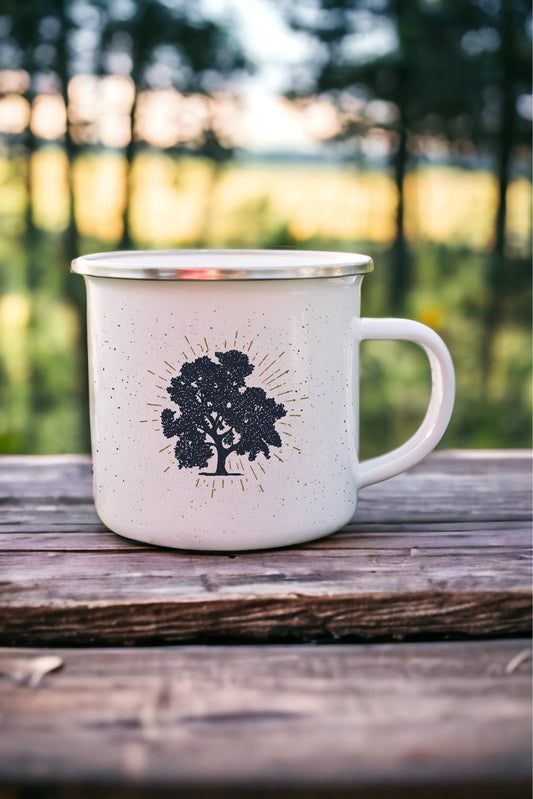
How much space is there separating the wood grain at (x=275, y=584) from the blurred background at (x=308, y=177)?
1743 millimetres

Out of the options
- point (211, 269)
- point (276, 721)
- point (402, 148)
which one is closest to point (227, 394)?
point (211, 269)

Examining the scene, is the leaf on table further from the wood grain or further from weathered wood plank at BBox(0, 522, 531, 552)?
weathered wood plank at BBox(0, 522, 531, 552)

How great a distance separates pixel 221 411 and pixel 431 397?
Answer: 10.9 inches

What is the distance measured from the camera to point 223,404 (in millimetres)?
880

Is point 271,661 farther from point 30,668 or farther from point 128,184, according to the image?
point 128,184

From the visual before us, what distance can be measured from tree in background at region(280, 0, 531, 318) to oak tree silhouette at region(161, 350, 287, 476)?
6.44 ft

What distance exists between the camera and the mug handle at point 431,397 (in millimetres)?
967

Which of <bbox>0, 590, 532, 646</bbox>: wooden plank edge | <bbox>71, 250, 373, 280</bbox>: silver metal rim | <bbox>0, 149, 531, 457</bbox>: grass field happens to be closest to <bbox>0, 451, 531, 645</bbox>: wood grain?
<bbox>0, 590, 532, 646</bbox>: wooden plank edge

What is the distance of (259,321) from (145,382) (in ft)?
0.47

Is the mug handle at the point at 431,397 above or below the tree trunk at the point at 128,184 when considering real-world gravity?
below

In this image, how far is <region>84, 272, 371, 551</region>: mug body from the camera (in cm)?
88

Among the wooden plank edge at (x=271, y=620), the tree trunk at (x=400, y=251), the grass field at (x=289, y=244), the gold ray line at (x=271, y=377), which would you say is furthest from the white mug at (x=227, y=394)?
the tree trunk at (x=400, y=251)

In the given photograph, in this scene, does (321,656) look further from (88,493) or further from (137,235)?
(137,235)

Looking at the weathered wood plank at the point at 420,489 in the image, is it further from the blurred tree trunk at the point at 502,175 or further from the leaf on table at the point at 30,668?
the blurred tree trunk at the point at 502,175
